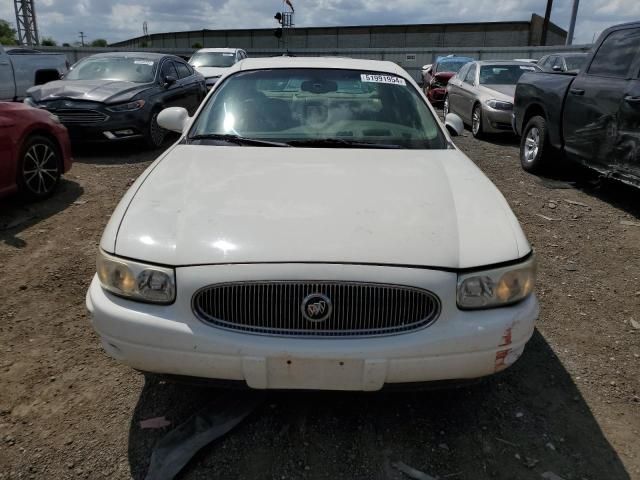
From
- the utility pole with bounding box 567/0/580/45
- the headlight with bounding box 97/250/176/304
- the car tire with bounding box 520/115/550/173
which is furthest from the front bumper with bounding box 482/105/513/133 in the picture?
the utility pole with bounding box 567/0/580/45

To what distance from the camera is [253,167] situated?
9.73ft

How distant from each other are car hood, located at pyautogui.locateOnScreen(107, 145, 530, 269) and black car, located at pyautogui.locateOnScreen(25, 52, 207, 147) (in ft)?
18.2

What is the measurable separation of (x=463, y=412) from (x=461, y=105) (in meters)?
10.2

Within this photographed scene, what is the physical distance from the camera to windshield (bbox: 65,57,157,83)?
9195 millimetres

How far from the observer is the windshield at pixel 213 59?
1522 cm

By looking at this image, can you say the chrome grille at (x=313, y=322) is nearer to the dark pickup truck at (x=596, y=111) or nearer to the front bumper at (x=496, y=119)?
the dark pickup truck at (x=596, y=111)

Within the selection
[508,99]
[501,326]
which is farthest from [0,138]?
[508,99]

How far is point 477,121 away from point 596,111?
15.7ft

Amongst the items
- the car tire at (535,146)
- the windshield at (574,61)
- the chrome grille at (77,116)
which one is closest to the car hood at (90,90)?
the chrome grille at (77,116)

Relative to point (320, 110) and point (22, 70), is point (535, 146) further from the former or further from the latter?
point (22, 70)

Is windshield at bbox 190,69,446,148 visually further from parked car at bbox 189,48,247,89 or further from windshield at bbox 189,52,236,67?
windshield at bbox 189,52,236,67

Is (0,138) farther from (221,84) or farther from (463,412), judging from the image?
(463,412)

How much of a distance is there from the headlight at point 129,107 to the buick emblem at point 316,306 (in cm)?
702

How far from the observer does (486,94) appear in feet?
34.6
